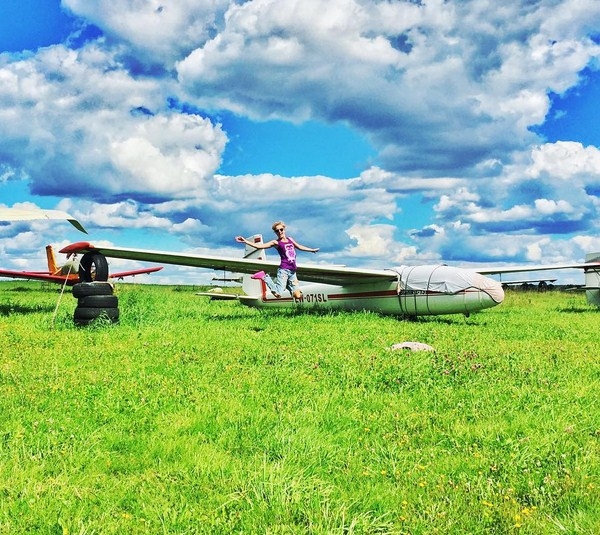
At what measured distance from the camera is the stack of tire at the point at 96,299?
15773 millimetres

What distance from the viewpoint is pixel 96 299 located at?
15891mm

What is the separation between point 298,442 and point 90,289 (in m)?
12.8

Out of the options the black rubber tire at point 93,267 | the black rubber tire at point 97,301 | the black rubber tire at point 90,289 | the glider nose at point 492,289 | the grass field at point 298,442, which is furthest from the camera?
the glider nose at point 492,289

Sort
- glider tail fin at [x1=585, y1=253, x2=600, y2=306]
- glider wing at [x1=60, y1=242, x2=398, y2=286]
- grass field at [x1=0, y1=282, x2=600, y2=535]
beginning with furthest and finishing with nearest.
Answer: glider tail fin at [x1=585, y1=253, x2=600, y2=306] < glider wing at [x1=60, y1=242, x2=398, y2=286] < grass field at [x1=0, y1=282, x2=600, y2=535]

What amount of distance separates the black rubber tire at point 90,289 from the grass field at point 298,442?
19.1ft

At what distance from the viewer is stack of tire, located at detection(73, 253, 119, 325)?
1577cm

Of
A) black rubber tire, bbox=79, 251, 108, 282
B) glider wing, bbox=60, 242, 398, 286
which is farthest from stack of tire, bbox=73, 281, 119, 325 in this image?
glider wing, bbox=60, 242, 398, 286

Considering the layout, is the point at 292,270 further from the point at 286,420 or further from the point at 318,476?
the point at 318,476

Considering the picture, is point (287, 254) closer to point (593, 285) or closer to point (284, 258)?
point (284, 258)

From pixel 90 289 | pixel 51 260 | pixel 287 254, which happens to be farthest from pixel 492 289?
pixel 51 260

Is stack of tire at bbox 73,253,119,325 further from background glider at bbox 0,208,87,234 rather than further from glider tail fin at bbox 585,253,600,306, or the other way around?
glider tail fin at bbox 585,253,600,306

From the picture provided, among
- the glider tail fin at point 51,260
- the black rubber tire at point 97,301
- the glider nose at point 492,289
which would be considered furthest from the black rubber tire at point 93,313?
the glider tail fin at point 51,260

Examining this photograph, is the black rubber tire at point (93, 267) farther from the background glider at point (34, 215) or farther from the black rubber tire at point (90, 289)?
the background glider at point (34, 215)

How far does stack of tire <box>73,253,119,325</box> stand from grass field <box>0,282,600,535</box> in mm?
5380
